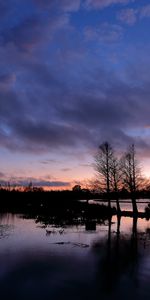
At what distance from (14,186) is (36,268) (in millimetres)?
134820

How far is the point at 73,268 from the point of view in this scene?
16125 mm

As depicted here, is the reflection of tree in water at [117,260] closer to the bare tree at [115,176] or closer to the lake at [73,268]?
the lake at [73,268]

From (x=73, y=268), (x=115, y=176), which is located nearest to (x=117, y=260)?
(x=73, y=268)

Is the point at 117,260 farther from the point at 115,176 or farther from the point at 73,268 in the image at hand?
the point at 115,176

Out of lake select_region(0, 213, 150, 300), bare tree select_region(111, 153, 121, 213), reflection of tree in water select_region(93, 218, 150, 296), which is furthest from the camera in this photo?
bare tree select_region(111, 153, 121, 213)

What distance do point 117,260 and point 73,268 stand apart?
319 cm

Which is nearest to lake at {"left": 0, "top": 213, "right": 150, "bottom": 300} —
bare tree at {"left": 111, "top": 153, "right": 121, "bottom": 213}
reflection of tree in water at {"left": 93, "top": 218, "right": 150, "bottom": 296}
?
reflection of tree in water at {"left": 93, "top": 218, "right": 150, "bottom": 296}

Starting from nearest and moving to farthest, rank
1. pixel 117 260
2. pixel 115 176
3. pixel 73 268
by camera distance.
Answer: pixel 73 268, pixel 117 260, pixel 115 176

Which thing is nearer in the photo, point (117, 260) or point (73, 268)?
point (73, 268)

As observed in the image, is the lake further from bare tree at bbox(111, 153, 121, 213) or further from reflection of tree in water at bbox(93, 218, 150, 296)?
bare tree at bbox(111, 153, 121, 213)

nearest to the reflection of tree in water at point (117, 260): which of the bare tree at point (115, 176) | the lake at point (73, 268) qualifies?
the lake at point (73, 268)

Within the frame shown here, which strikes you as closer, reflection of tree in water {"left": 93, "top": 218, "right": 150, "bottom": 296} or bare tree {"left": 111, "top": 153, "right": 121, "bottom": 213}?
reflection of tree in water {"left": 93, "top": 218, "right": 150, "bottom": 296}

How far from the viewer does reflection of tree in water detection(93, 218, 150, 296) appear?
13855 mm

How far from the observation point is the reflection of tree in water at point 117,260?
13.9 m
